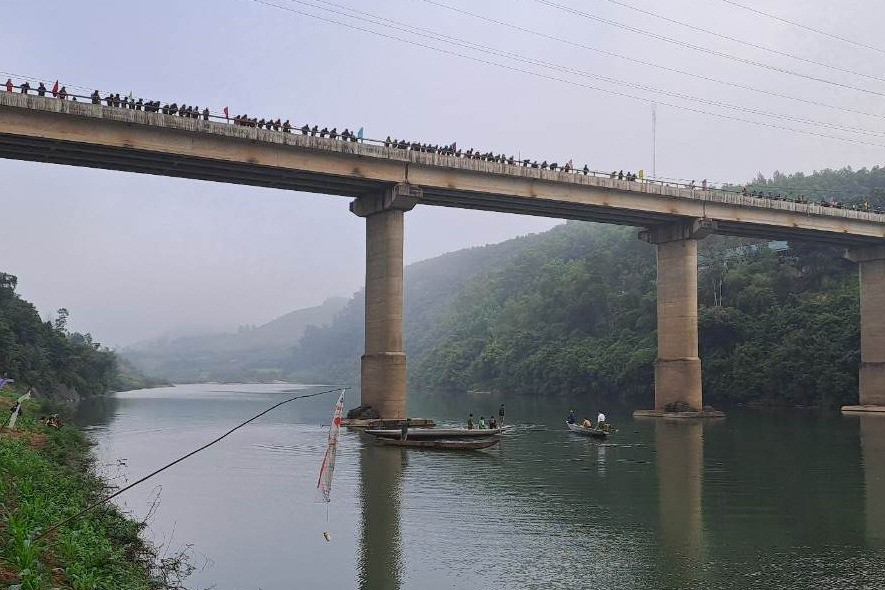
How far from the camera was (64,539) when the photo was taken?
50.1 feet

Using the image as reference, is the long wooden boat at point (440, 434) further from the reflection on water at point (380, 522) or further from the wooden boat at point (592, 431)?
the wooden boat at point (592, 431)

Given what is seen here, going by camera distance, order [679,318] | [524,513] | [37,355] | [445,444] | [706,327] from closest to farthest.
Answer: [524,513]
[445,444]
[679,318]
[37,355]
[706,327]

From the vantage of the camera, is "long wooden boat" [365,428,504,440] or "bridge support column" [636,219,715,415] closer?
"long wooden boat" [365,428,504,440]

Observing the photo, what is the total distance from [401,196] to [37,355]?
174 ft

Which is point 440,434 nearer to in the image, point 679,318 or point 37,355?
point 679,318

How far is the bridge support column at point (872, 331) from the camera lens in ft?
238

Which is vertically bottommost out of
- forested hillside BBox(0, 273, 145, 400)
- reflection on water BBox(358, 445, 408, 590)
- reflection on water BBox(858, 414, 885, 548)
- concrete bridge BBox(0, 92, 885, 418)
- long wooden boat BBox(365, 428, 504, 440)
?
reflection on water BBox(358, 445, 408, 590)

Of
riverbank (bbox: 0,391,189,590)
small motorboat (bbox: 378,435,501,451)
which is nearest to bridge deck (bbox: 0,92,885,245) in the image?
small motorboat (bbox: 378,435,501,451)

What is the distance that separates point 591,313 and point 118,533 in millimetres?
112978

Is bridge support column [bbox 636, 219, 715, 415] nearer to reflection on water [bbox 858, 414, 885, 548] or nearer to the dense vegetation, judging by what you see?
reflection on water [bbox 858, 414, 885, 548]

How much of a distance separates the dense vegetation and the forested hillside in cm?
6167

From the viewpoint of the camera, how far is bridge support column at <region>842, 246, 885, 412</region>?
238 ft

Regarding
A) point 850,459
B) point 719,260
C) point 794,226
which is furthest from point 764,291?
point 850,459

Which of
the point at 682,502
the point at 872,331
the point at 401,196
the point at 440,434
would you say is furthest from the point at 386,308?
the point at 872,331
